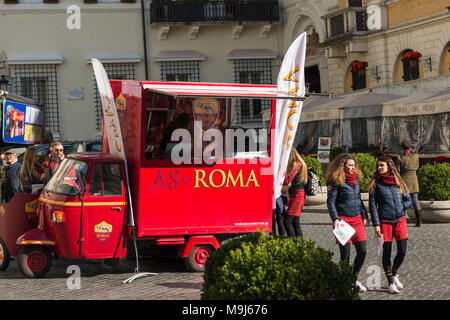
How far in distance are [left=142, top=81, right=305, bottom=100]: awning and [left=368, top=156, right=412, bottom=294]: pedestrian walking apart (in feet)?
5.23

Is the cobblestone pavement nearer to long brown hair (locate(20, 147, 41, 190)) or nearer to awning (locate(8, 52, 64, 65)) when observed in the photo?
long brown hair (locate(20, 147, 41, 190))

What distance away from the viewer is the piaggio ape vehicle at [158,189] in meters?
10.7

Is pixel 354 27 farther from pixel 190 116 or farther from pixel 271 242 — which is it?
pixel 271 242

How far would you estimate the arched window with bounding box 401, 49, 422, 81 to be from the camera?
28.9m

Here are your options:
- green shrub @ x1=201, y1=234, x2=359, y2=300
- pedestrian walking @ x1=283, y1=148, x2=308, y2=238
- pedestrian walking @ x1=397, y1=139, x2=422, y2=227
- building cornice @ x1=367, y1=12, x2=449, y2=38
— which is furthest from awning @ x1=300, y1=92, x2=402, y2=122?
green shrub @ x1=201, y1=234, x2=359, y2=300

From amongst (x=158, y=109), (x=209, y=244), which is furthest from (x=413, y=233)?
(x=158, y=109)

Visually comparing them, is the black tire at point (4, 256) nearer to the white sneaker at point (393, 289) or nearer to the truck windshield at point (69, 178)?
the truck windshield at point (69, 178)

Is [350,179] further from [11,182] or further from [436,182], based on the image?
[436,182]

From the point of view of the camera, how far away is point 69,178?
11.0m

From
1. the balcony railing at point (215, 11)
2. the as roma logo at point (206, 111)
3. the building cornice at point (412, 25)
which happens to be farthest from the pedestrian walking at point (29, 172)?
the balcony railing at point (215, 11)

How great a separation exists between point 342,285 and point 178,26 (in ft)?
104

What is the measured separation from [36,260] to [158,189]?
1.82m
